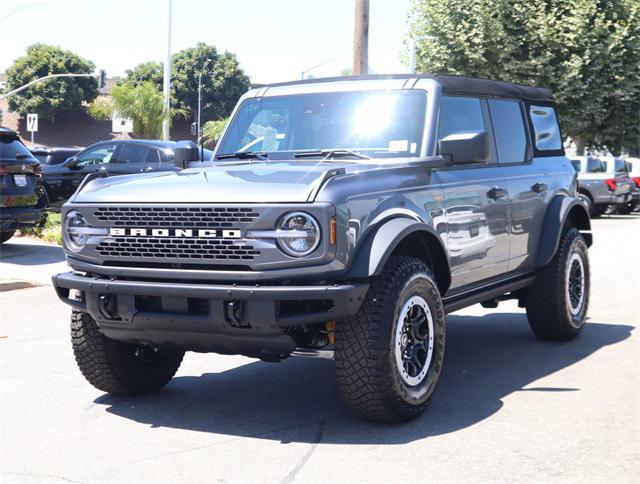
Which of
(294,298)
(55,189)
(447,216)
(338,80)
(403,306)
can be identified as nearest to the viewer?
(294,298)

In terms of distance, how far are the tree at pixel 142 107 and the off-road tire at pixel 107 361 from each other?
90.5 ft

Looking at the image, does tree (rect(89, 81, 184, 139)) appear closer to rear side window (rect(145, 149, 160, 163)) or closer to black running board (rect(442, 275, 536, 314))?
rear side window (rect(145, 149, 160, 163))

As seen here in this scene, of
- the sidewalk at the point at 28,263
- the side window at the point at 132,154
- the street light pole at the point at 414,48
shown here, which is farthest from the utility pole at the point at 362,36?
the street light pole at the point at 414,48

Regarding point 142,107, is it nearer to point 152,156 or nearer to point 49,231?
point 152,156

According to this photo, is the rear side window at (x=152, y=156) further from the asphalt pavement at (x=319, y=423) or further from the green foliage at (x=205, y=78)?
the green foliage at (x=205, y=78)

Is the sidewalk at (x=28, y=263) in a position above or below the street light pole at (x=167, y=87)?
below

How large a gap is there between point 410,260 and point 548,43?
31.8m

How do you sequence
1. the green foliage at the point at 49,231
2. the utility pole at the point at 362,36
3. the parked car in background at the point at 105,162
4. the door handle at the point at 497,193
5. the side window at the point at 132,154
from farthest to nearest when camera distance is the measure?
the side window at the point at 132,154 → the parked car in background at the point at 105,162 → the utility pole at the point at 362,36 → the green foliage at the point at 49,231 → the door handle at the point at 497,193

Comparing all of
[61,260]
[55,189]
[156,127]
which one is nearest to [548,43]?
[156,127]

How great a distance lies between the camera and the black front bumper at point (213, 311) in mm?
4805

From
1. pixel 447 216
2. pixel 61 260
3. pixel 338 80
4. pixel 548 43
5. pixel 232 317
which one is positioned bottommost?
pixel 61 260

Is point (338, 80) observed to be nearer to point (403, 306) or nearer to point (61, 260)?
point (403, 306)

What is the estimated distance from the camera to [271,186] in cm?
501

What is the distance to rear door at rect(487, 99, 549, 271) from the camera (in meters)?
7.07
